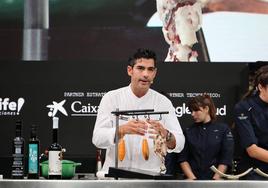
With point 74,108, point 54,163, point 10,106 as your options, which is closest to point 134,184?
point 54,163

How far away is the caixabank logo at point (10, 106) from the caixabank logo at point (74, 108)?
0.20 metres

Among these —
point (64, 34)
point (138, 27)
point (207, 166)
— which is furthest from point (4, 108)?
point (207, 166)

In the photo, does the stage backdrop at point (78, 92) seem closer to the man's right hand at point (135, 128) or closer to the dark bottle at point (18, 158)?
the man's right hand at point (135, 128)

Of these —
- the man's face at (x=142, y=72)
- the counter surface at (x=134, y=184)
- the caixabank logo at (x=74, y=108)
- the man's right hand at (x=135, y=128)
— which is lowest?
the counter surface at (x=134, y=184)

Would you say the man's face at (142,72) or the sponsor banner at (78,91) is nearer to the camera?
the man's face at (142,72)

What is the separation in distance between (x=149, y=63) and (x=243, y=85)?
1.60m

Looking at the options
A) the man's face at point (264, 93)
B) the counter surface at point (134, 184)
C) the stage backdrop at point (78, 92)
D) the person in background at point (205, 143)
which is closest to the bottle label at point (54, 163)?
the counter surface at point (134, 184)

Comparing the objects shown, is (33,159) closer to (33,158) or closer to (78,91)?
(33,158)

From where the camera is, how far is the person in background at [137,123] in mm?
2553

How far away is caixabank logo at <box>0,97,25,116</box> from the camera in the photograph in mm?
4266

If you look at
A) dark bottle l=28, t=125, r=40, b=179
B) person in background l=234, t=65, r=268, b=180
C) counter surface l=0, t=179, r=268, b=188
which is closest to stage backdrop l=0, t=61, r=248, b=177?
person in background l=234, t=65, r=268, b=180

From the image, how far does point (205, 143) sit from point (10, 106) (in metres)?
1.41

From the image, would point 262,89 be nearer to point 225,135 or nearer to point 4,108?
point 225,135

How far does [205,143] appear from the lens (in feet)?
12.8
